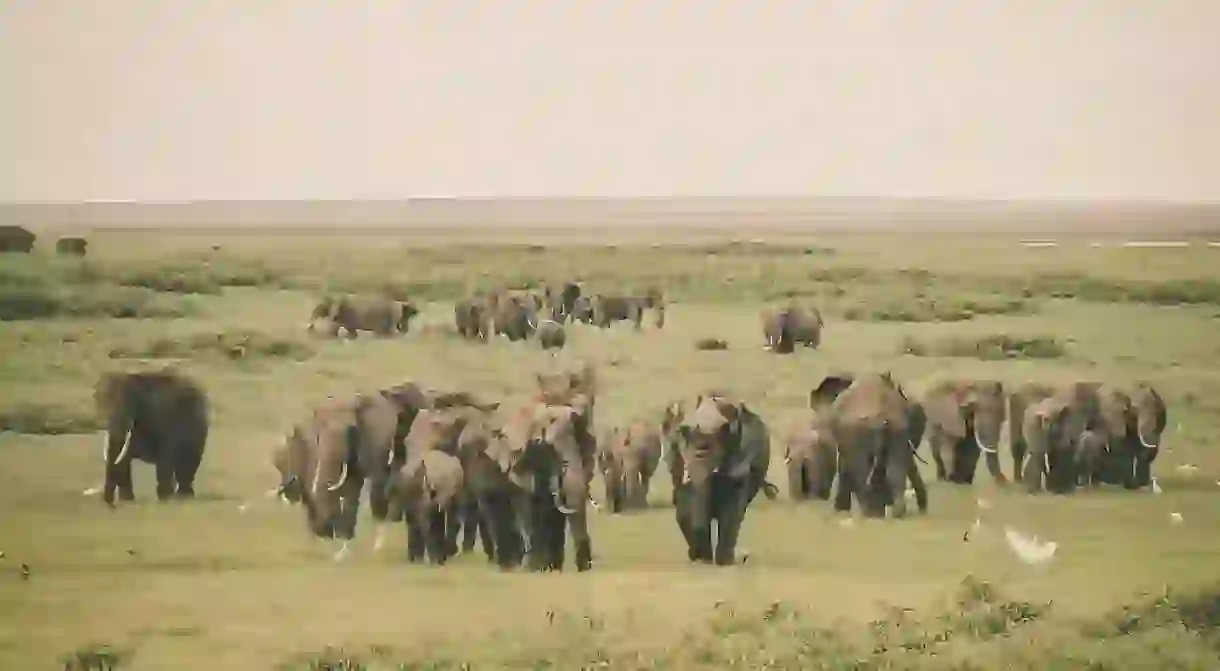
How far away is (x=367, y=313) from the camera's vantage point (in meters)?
1.59

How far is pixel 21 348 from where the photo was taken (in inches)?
62.4

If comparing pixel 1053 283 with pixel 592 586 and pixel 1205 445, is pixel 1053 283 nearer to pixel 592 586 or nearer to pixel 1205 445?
pixel 1205 445

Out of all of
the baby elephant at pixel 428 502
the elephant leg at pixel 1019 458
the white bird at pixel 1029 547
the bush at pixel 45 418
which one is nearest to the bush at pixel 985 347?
the elephant leg at pixel 1019 458

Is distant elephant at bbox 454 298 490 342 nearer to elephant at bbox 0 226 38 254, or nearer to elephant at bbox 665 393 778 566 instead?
elephant at bbox 665 393 778 566

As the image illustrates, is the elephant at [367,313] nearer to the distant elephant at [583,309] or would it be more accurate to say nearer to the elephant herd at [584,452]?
the elephant herd at [584,452]

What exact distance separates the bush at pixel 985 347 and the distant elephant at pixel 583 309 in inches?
15.7

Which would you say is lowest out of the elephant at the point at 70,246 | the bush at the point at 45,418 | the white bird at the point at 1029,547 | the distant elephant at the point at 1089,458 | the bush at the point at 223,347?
the white bird at the point at 1029,547

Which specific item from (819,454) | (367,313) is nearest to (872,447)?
(819,454)

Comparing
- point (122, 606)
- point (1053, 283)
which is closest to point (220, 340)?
point (122, 606)

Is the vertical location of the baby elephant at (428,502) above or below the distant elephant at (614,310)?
below

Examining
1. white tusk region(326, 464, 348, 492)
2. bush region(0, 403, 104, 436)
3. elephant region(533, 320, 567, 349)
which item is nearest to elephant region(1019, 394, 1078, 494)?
elephant region(533, 320, 567, 349)

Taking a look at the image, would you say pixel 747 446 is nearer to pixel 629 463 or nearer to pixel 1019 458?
pixel 629 463

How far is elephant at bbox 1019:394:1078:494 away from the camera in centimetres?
162

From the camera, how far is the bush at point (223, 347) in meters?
1.59
